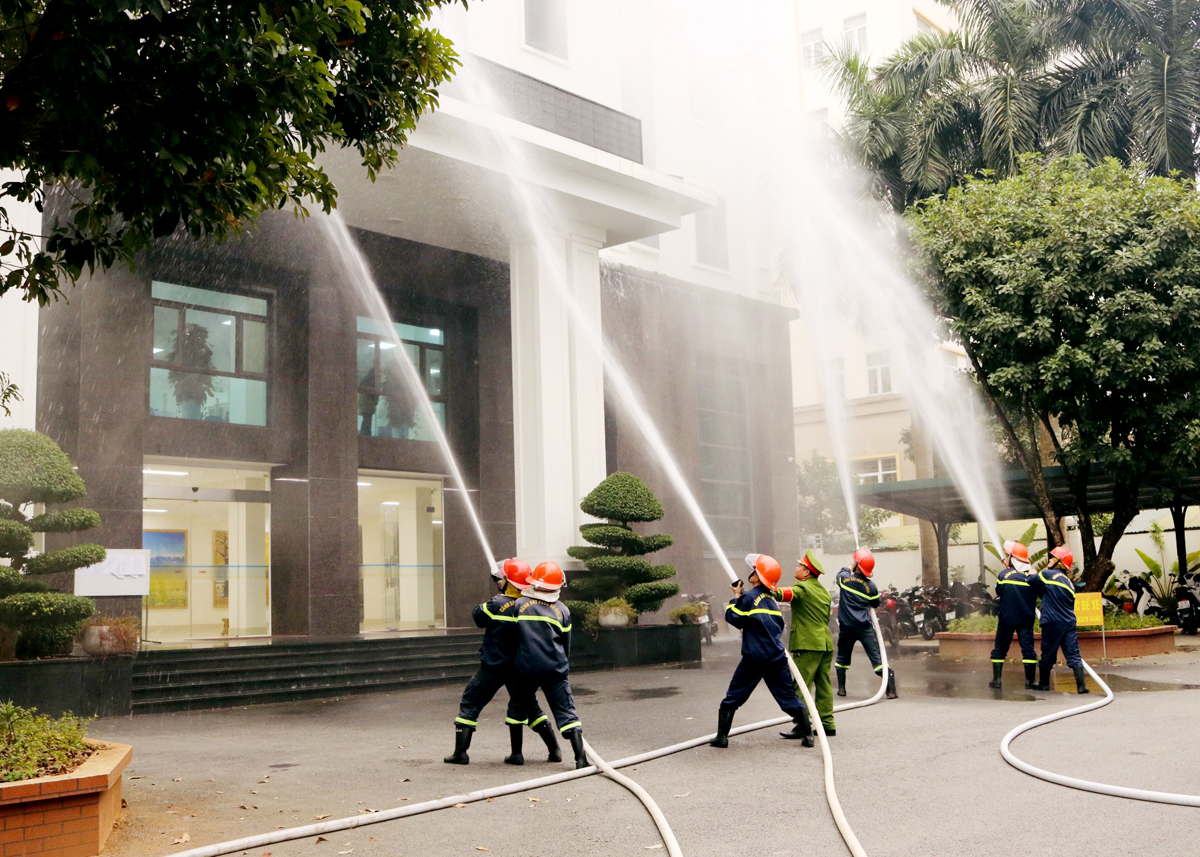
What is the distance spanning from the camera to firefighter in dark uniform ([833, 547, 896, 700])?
1324 centimetres

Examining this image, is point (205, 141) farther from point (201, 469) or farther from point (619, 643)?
point (201, 469)

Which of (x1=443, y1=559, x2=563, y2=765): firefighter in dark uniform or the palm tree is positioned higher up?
the palm tree

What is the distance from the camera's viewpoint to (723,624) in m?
28.2

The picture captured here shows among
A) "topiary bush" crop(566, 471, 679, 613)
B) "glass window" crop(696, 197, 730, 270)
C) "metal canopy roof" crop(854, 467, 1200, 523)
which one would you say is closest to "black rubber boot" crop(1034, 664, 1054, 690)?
"topiary bush" crop(566, 471, 679, 613)

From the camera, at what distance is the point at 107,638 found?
41.4ft

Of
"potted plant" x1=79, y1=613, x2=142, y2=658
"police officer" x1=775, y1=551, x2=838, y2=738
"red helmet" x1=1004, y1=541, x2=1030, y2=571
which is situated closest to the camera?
"police officer" x1=775, y1=551, x2=838, y2=738

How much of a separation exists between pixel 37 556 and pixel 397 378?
994 centimetres

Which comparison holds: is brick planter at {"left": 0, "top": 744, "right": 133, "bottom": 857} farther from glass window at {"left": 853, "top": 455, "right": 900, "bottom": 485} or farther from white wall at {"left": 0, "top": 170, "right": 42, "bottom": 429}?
glass window at {"left": 853, "top": 455, "right": 900, "bottom": 485}

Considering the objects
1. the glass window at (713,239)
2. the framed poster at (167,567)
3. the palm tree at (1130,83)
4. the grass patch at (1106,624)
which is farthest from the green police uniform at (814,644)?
the glass window at (713,239)

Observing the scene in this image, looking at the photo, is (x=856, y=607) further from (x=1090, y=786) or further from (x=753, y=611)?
(x=1090, y=786)

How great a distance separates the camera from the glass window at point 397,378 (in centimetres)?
2133

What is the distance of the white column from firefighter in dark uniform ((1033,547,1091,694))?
8431mm

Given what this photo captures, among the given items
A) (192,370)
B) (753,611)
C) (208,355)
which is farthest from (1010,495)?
(192,370)

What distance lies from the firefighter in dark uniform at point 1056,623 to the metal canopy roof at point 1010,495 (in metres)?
7.79
